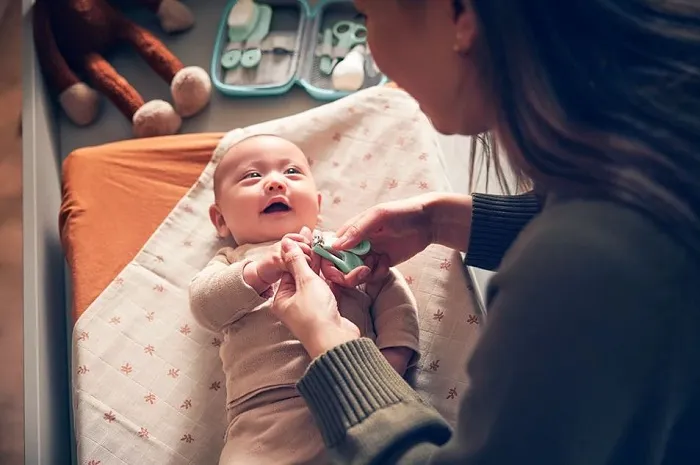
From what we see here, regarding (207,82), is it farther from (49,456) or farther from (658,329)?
(658,329)

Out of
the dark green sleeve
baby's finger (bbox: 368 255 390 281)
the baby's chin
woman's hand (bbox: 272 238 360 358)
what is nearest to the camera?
the dark green sleeve

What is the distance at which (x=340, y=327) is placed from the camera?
2.83 ft

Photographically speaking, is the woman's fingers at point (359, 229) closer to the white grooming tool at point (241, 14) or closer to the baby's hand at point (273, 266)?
the baby's hand at point (273, 266)

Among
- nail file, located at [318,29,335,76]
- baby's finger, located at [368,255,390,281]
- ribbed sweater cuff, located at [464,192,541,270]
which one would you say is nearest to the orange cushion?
nail file, located at [318,29,335,76]

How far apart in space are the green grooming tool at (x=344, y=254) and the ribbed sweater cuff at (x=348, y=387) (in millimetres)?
237

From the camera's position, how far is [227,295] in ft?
3.46

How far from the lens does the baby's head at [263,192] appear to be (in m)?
1.17

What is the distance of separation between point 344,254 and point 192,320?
319 mm

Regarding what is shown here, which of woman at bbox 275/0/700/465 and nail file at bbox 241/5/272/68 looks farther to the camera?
nail file at bbox 241/5/272/68

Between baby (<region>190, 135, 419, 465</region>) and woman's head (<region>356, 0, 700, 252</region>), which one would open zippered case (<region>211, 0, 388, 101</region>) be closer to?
baby (<region>190, 135, 419, 465</region>)

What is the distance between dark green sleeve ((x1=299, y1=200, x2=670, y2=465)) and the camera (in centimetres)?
55

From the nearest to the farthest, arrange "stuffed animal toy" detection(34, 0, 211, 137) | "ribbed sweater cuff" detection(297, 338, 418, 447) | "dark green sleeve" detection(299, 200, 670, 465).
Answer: "dark green sleeve" detection(299, 200, 670, 465)
"ribbed sweater cuff" detection(297, 338, 418, 447)
"stuffed animal toy" detection(34, 0, 211, 137)

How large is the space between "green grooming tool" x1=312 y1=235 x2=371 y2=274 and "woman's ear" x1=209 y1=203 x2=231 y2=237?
9.5 inches

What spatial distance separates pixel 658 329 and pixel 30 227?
43.9 inches
